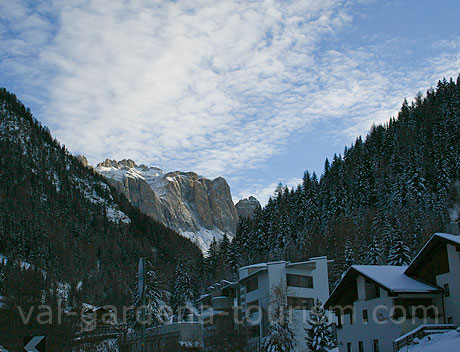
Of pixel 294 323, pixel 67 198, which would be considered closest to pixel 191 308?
pixel 294 323

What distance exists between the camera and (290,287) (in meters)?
60.5

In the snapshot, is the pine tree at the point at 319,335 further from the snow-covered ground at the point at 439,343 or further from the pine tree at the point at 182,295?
the pine tree at the point at 182,295

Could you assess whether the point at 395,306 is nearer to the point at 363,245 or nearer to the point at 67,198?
the point at 363,245

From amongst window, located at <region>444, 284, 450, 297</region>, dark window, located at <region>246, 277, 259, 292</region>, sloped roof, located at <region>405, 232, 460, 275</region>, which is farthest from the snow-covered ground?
dark window, located at <region>246, 277, 259, 292</region>

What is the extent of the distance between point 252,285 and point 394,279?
27542 millimetres

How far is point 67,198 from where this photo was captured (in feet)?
641

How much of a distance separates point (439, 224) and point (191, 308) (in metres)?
40.1

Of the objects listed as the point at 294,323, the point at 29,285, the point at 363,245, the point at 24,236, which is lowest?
the point at 294,323

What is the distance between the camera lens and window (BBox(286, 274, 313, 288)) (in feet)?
200

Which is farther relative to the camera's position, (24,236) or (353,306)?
(24,236)

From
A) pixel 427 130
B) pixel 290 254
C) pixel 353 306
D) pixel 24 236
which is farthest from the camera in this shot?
pixel 24 236

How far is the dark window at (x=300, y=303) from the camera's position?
59.6 metres

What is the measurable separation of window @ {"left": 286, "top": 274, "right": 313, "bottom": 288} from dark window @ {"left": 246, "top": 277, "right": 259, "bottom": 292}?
171 inches

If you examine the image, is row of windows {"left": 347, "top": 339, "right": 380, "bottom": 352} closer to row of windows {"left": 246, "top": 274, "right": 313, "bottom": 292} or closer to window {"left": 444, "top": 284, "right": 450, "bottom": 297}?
window {"left": 444, "top": 284, "right": 450, "bottom": 297}
